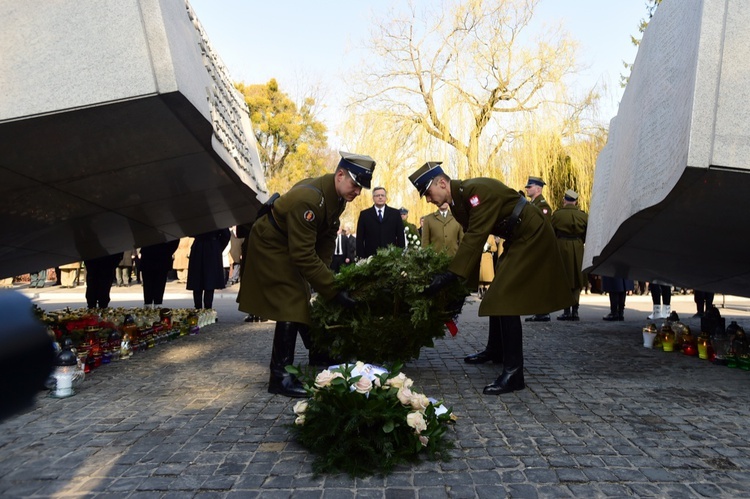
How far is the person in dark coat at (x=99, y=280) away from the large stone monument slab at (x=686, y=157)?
24.2 feet

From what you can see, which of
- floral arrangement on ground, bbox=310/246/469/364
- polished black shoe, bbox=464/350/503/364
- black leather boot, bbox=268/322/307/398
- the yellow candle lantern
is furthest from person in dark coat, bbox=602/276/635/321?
black leather boot, bbox=268/322/307/398

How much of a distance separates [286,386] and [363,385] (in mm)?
1667

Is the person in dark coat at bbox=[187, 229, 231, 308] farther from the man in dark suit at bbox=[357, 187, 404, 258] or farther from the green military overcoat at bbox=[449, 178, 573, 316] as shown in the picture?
the green military overcoat at bbox=[449, 178, 573, 316]

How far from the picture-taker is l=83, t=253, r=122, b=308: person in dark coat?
986 cm

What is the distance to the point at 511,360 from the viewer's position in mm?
5188

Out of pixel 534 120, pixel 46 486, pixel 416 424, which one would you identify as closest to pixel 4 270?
pixel 46 486

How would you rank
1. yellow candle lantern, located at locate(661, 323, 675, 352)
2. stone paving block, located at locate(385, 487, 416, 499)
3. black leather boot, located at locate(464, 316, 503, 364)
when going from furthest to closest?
yellow candle lantern, located at locate(661, 323, 675, 352), black leather boot, located at locate(464, 316, 503, 364), stone paving block, located at locate(385, 487, 416, 499)

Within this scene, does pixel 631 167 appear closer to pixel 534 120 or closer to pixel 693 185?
pixel 693 185

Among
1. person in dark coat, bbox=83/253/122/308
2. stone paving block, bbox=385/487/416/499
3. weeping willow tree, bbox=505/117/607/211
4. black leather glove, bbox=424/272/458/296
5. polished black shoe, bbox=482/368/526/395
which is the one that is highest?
weeping willow tree, bbox=505/117/607/211

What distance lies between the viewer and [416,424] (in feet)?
11.2

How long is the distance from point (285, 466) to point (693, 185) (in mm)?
3566

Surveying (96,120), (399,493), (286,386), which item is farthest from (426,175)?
(399,493)

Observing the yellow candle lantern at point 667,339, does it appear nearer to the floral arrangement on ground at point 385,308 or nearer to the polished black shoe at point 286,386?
the floral arrangement on ground at point 385,308

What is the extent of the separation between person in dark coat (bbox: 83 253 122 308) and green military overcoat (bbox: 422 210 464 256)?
5421 mm
